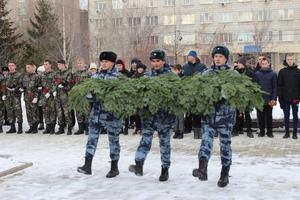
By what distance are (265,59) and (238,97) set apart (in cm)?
575

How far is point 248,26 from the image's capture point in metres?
63.0

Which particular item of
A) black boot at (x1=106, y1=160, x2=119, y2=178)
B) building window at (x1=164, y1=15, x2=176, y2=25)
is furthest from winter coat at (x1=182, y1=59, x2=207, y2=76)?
building window at (x1=164, y1=15, x2=176, y2=25)

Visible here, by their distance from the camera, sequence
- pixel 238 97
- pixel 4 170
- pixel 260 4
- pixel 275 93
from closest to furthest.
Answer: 1. pixel 238 97
2. pixel 4 170
3. pixel 275 93
4. pixel 260 4

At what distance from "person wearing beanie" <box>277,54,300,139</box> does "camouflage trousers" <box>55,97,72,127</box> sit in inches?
202

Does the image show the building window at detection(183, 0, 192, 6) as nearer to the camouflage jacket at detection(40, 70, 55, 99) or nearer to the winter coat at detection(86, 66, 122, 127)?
the camouflage jacket at detection(40, 70, 55, 99)

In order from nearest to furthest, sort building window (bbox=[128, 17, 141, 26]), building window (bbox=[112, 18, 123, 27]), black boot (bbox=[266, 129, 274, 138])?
black boot (bbox=[266, 129, 274, 138])
building window (bbox=[112, 18, 123, 27])
building window (bbox=[128, 17, 141, 26])

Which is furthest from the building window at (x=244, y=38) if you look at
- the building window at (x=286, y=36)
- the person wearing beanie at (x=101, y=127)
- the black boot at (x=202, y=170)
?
the black boot at (x=202, y=170)

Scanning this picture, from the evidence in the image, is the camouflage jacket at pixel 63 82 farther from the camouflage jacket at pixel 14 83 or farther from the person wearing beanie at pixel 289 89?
the person wearing beanie at pixel 289 89

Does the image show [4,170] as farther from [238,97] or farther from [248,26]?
[248,26]

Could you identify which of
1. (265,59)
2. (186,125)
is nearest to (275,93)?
(265,59)

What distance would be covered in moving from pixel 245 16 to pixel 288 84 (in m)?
52.7

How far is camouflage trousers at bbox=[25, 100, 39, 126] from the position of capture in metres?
14.2

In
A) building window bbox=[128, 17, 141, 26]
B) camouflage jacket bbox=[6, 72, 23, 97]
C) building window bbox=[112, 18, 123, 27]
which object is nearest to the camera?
camouflage jacket bbox=[6, 72, 23, 97]

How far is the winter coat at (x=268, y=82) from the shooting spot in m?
12.7
